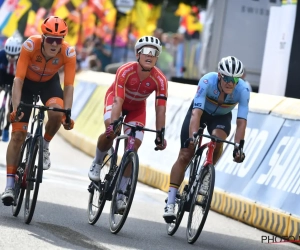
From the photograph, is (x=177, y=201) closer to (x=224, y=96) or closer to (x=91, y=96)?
(x=224, y=96)

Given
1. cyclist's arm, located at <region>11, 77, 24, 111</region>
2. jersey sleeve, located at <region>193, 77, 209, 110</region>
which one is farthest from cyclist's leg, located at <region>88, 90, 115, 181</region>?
cyclist's arm, located at <region>11, 77, 24, 111</region>

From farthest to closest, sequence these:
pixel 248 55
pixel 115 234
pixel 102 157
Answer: pixel 248 55 → pixel 102 157 → pixel 115 234

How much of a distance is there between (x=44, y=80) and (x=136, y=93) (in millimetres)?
966

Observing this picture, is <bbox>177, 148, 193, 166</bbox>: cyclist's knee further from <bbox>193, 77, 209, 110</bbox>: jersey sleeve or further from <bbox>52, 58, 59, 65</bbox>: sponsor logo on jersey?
<bbox>52, 58, 59, 65</bbox>: sponsor logo on jersey

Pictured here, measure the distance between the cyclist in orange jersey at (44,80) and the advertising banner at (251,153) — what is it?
302cm

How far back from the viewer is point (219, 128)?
10664mm

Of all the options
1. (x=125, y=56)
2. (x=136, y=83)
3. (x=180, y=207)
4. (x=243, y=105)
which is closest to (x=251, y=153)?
(x=243, y=105)

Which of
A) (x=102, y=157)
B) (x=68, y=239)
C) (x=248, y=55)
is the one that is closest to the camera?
(x=68, y=239)

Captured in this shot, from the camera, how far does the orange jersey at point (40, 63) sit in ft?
33.1

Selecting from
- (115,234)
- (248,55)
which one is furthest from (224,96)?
(248,55)

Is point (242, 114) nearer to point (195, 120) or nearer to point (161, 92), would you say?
point (195, 120)

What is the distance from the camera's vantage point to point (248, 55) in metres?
23.7

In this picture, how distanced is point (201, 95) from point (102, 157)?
4.26 ft

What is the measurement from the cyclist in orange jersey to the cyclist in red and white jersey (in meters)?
0.49
